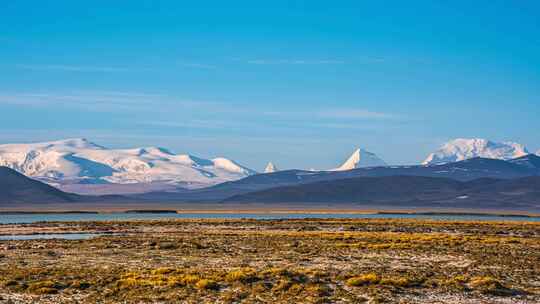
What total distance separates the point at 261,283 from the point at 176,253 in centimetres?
1643

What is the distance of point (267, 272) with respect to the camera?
121 feet

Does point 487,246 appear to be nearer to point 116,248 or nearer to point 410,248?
point 410,248

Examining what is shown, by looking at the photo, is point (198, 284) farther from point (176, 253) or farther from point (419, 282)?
point (176, 253)

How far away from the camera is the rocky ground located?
30.6 m

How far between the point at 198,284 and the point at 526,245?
33.1 m

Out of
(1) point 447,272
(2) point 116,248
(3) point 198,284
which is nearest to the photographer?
(3) point 198,284

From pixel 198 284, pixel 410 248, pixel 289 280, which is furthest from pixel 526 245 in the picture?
pixel 198 284

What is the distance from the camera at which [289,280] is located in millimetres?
34094

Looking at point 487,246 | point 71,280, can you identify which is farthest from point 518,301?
point 487,246

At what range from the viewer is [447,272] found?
Answer: 3844 cm

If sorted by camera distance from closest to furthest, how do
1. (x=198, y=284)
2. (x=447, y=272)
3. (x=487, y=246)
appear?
(x=198, y=284) < (x=447, y=272) < (x=487, y=246)

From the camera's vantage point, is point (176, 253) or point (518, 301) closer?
point (518, 301)

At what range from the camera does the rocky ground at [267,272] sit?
3058 cm

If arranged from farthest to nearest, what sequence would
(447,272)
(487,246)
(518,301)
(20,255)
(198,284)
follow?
(487,246), (20,255), (447,272), (198,284), (518,301)
